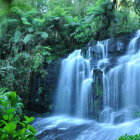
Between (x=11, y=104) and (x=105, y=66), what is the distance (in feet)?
28.2

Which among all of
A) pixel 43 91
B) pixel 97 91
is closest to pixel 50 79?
pixel 43 91

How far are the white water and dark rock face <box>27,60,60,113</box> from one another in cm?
38

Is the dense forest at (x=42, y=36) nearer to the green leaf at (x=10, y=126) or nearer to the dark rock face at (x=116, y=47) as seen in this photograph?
the dark rock face at (x=116, y=47)

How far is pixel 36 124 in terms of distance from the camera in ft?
28.6

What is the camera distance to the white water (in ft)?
23.6

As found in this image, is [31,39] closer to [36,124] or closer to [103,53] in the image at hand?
[103,53]

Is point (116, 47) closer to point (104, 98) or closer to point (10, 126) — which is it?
point (104, 98)

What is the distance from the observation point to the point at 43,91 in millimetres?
11000

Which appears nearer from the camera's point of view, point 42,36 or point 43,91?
point 43,91

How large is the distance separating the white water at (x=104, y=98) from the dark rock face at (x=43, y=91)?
0.38 meters

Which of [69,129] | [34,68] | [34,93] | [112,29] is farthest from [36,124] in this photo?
[112,29]

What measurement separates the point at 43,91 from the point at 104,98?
3.45 meters

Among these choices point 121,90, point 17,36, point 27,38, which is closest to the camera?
point 121,90

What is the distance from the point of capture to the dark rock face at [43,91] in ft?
35.8
